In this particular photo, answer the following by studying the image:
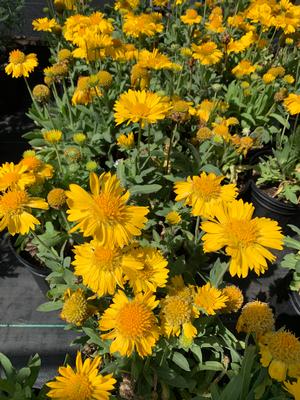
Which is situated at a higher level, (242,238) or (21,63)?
(21,63)

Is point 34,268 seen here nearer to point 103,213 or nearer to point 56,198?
point 56,198

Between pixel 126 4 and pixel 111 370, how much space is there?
90.3 inches

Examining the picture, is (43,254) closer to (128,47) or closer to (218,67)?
(128,47)

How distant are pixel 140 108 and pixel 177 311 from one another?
0.76 meters

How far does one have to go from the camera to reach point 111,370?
110cm

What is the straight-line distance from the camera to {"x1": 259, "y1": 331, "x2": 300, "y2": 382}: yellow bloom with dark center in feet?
3.10

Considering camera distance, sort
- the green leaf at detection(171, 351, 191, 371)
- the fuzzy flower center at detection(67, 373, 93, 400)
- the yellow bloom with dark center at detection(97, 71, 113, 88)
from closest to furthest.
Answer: the fuzzy flower center at detection(67, 373, 93, 400) → the green leaf at detection(171, 351, 191, 371) → the yellow bloom with dark center at detection(97, 71, 113, 88)

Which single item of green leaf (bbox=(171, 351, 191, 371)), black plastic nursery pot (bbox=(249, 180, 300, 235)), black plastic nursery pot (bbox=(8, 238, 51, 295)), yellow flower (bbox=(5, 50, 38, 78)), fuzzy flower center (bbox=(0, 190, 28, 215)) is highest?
yellow flower (bbox=(5, 50, 38, 78))

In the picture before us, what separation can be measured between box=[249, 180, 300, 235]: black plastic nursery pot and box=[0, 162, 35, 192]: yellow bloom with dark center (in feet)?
4.45

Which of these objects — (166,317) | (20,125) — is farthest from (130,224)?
(20,125)

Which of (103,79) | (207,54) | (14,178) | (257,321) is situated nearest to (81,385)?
(257,321)

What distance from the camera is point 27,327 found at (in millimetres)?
1714

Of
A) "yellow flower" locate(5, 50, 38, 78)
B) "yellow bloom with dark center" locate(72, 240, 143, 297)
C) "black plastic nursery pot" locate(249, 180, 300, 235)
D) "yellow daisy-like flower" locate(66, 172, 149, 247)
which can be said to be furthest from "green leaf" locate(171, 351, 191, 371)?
"yellow flower" locate(5, 50, 38, 78)

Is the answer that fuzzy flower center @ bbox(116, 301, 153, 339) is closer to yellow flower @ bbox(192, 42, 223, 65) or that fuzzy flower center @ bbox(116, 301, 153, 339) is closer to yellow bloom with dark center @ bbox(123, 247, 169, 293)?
yellow bloom with dark center @ bbox(123, 247, 169, 293)
